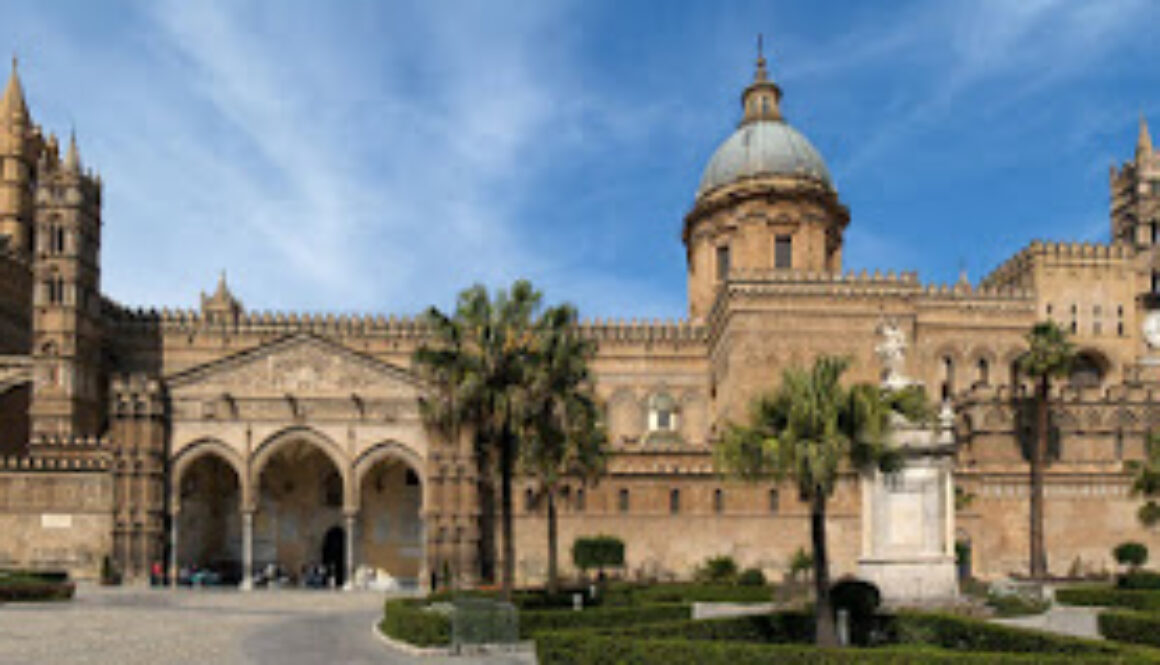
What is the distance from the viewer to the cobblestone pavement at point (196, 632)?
2114cm

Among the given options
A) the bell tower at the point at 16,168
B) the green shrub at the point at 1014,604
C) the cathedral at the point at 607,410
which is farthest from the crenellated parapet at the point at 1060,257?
the bell tower at the point at 16,168

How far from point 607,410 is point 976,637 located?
37.9 metres

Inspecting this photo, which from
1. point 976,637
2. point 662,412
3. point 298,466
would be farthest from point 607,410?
point 976,637

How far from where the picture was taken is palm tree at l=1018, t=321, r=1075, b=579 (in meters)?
46.4

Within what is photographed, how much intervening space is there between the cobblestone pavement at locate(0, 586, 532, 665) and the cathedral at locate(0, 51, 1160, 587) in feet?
26.4

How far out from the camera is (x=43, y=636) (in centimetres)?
2394

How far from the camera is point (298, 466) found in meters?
49.1

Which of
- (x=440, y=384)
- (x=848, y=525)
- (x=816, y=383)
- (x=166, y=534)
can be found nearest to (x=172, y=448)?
(x=166, y=534)

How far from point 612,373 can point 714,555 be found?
1392 cm

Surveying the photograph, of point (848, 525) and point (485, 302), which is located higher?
point (485, 302)

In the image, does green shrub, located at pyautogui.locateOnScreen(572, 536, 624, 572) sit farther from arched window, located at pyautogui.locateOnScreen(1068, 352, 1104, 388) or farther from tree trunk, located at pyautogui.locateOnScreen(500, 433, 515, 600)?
arched window, located at pyautogui.locateOnScreen(1068, 352, 1104, 388)

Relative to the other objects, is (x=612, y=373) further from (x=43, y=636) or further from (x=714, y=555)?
(x=43, y=636)

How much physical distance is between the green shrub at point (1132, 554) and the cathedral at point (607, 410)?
1872 millimetres

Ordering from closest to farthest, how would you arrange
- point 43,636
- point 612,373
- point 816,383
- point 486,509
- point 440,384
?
point 816,383 < point 43,636 < point 440,384 < point 486,509 < point 612,373
